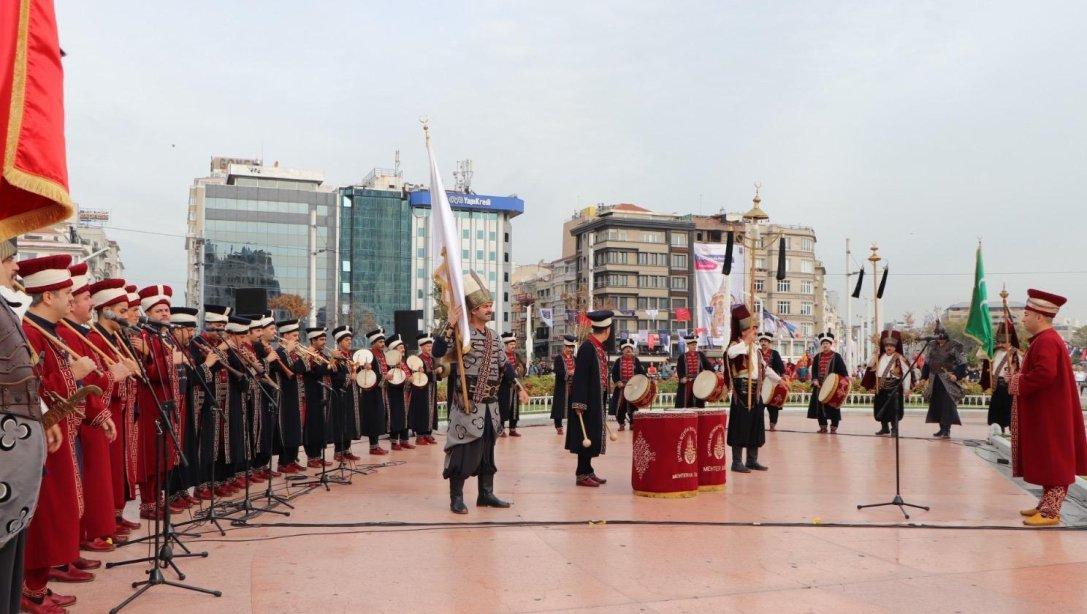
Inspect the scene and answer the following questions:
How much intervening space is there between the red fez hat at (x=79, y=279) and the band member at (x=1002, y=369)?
8271 mm

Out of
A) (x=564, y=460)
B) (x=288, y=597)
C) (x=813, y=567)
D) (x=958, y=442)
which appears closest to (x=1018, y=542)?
(x=813, y=567)

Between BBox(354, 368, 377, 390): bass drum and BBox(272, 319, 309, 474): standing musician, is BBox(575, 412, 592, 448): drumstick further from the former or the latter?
BBox(354, 368, 377, 390): bass drum

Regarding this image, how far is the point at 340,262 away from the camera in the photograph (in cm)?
10175

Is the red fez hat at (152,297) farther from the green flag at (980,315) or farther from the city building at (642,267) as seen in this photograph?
the city building at (642,267)

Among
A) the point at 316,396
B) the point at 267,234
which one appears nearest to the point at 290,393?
the point at 316,396

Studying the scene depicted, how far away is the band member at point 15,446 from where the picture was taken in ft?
11.4

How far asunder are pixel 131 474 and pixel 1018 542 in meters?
7.41

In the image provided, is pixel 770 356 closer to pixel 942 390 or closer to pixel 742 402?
pixel 742 402

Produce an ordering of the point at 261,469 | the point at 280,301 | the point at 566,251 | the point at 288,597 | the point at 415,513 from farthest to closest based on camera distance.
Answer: the point at 566,251 < the point at 280,301 < the point at 261,469 < the point at 415,513 < the point at 288,597

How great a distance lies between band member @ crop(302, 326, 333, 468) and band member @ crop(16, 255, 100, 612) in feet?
20.5

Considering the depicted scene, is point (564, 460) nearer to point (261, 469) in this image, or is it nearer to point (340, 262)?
point (261, 469)

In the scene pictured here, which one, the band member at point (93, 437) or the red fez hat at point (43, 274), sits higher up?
the red fez hat at point (43, 274)

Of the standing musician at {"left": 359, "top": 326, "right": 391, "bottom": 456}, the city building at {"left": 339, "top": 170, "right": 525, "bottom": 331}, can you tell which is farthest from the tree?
the standing musician at {"left": 359, "top": 326, "right": 391, "bottom": 456}

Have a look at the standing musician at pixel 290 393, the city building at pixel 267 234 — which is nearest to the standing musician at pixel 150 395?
the standing musician at pixel 290 393
